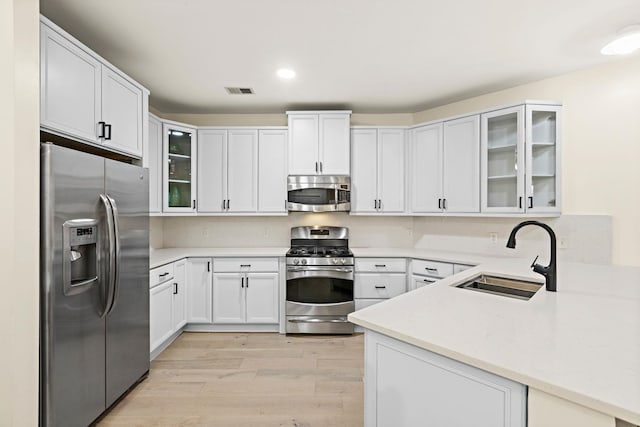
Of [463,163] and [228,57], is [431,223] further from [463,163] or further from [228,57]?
[228,57]

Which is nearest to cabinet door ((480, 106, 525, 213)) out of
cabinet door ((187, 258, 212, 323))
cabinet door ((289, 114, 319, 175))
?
cabinet door ((289, 114, 319, 175))

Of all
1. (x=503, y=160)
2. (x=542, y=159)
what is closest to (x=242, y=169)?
(x=503, y=160)

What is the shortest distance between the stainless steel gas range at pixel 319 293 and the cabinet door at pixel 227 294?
0.54m

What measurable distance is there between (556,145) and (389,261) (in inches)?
76.5

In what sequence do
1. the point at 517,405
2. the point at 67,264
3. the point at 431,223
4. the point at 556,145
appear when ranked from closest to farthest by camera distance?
1. the point at 517,405
2. the point at 67,264
3. the point at 556,145
4. the point at 431,223

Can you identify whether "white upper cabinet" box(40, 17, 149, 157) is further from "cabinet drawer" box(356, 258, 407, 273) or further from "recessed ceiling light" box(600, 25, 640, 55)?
"recessed ceiling light" box(600, 25, 640, 55)

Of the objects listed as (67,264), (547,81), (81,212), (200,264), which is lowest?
(200,264)

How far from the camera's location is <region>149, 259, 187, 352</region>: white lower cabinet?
277cm

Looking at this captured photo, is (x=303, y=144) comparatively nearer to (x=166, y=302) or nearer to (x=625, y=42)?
Result: (x=166, y=302)

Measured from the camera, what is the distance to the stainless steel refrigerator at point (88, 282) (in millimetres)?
1588

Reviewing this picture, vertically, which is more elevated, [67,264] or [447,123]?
[447,123]

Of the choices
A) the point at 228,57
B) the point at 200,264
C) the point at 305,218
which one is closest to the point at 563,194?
the point at 305,218

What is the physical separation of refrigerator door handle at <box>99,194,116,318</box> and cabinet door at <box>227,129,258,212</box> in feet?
6.25

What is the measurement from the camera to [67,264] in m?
1.67
